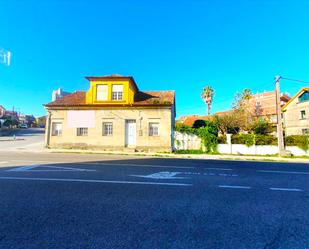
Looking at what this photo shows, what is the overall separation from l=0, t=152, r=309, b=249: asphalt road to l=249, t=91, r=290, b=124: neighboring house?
32.0 meters

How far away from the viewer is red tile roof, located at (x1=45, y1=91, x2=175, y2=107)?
1839 centimetres

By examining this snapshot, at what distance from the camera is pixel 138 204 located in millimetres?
3990

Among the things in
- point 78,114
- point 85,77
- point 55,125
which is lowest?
point 55,125

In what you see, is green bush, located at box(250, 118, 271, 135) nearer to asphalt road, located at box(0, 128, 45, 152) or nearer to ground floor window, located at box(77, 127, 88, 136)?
ground floor window, located at box(77, 127, 88, 136)

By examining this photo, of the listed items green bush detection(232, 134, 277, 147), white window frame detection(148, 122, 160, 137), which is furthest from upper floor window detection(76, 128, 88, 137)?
green bush detection(232, 134, 277, 147)

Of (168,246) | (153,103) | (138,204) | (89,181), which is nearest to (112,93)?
(153,103)

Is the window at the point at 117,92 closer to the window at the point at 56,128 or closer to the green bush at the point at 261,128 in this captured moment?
the window at the point at 56,128

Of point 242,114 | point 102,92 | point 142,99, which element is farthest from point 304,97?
point 102,92

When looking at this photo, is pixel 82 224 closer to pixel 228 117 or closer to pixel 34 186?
pixel 34 186

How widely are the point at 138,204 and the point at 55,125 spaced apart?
736 inches

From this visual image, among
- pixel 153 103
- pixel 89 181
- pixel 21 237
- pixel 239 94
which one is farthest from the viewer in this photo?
pixel 239 94

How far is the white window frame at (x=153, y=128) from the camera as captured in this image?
60.0 feet

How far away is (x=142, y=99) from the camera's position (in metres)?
20.3

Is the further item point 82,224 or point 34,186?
point 34,186
